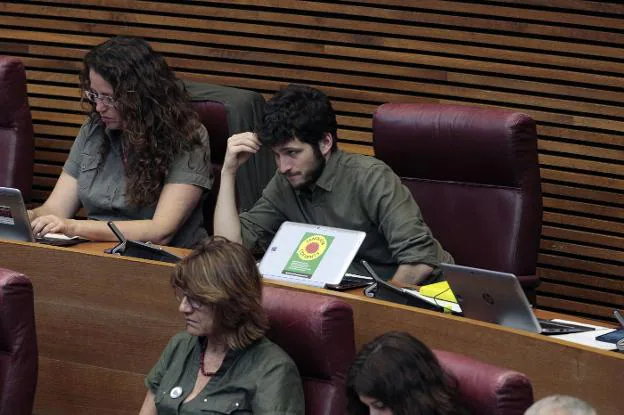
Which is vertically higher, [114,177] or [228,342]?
[228,342]

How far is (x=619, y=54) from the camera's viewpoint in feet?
15.2

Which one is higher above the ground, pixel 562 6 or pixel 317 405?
Result: pixel 562 6

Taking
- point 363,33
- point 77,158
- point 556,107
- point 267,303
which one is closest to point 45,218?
point 77,158

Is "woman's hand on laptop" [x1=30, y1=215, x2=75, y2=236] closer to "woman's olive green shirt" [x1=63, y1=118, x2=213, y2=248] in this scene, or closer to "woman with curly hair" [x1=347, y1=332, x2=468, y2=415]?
"woman's olive green shirt" [x1=63, y1=118, x2=213, y2=248]

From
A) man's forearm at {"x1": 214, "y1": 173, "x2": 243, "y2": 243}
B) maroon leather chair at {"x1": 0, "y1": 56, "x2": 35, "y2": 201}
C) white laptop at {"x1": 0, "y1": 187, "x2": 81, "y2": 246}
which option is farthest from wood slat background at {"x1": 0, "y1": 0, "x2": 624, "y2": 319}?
white laptop at {"x1": 0, "y1": 187, "x2": 81, "y2": 246}

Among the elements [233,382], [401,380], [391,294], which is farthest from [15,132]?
[401,380]

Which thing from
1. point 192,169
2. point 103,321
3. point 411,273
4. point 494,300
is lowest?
point 103,321

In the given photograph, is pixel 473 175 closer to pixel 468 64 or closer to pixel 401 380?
pixel 468 64

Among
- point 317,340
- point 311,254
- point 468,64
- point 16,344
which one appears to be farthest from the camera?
point 468,64

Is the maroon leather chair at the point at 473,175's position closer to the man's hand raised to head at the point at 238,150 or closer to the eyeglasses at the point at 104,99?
the man's hand raised to head at the point at 238,150

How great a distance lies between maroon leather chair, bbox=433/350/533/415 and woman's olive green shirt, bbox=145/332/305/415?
47 cm

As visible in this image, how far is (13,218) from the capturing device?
154 inches

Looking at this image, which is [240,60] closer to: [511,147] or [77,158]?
[77,158]

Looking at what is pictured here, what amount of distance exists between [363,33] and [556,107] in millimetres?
733
